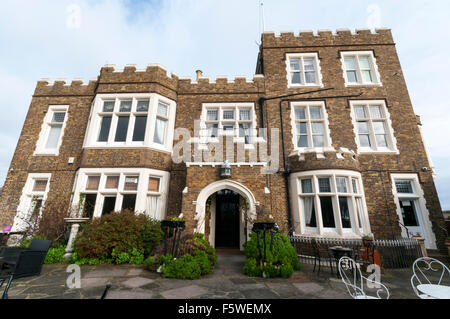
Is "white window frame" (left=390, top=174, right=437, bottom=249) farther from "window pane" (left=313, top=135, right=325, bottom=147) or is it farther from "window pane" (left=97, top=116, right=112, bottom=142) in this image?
"window pane" (left=97, top=116, right=112, bottom=142)

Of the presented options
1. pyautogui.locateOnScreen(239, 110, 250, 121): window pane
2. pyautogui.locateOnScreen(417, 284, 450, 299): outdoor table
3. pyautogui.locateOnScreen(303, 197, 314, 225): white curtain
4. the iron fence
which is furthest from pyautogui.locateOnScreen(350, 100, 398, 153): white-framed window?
pyautogui.locateOnScreen(417, 284, 450, 299): outdoor table

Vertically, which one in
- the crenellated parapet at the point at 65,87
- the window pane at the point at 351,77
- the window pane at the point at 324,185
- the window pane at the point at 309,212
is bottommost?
the window pane at the point at 309,212

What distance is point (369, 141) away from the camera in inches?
369

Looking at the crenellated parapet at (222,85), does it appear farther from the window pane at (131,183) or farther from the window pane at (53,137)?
the window pane at (53,137)

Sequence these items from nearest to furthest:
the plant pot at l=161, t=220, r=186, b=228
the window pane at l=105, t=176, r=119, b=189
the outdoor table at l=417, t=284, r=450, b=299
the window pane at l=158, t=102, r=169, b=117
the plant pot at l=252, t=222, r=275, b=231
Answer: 1. the outdoor table at l=417, t=284, r=450, b=299
2. the plant pot at l=252, t=222, r=275, b=231
3. the plant pot at l=161, t=220, r=186, b=228
4. the window pane at l=105, t=176, r=119, b=189
5. the window pane at l=158, t=102, r=169, b=117

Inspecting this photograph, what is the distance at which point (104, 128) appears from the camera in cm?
935

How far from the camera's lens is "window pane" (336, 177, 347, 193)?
24.8 feet

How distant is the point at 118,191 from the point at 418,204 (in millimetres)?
13115

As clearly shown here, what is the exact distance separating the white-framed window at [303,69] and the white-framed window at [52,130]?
483 inches

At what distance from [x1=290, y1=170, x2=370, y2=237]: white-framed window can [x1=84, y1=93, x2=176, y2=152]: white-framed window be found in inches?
261

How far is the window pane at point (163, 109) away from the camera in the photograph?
9676mm

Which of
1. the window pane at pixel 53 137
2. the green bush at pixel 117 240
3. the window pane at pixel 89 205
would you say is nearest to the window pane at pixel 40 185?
the window pane at pixel 53 137
